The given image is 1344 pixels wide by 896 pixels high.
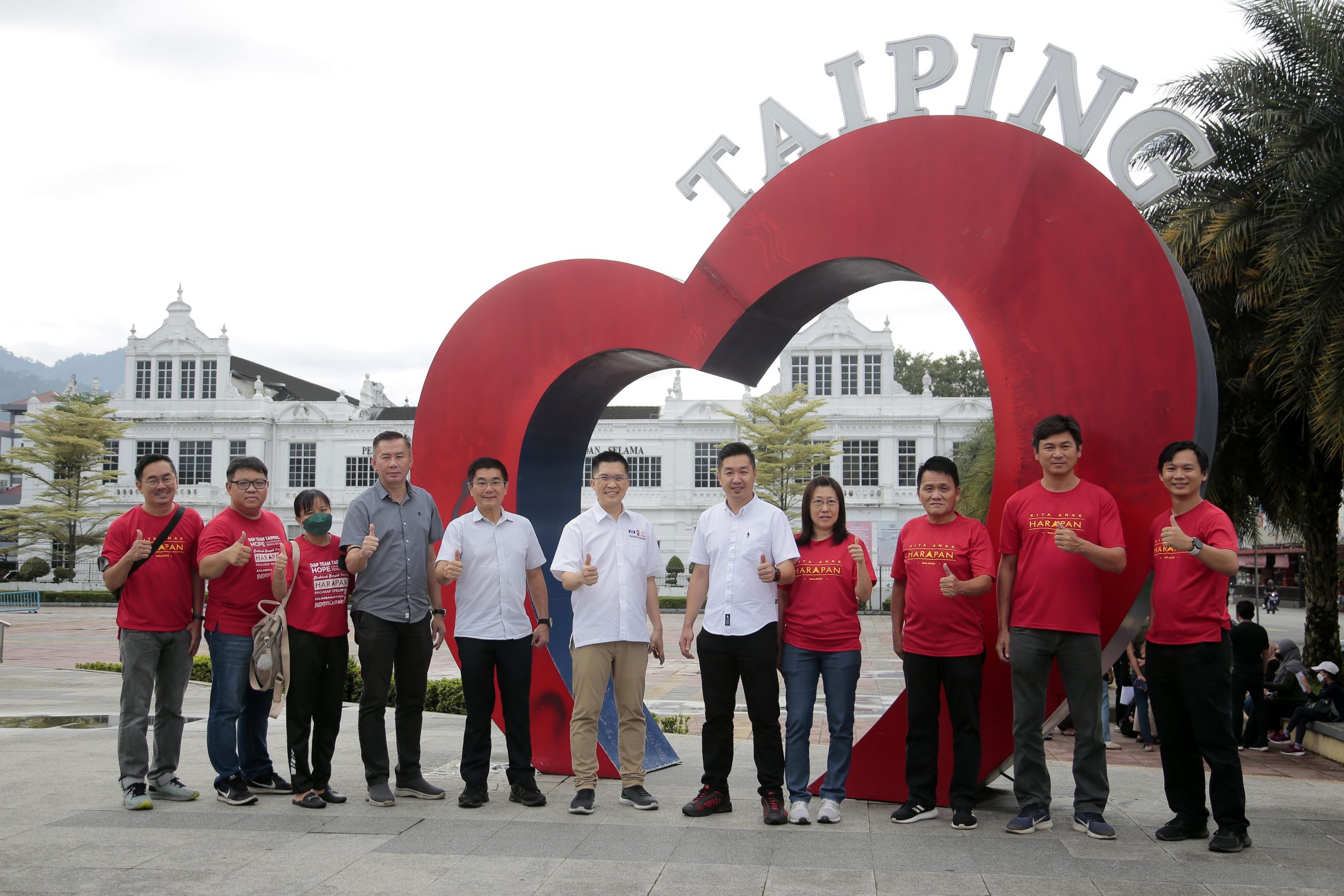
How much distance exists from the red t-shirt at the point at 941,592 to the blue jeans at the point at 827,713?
12.9 inches

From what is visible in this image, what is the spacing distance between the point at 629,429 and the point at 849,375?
8379mm

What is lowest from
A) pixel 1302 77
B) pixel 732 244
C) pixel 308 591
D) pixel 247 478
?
pixel 308 591

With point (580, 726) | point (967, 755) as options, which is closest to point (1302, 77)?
point (967, 755)

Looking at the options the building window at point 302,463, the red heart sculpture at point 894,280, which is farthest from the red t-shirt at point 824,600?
the building window at point 302,463

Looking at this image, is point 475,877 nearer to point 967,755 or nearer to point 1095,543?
point 967,755

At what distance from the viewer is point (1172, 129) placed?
4.33 meters

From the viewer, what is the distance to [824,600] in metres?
4.72

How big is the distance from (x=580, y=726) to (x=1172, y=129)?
367 centimetres

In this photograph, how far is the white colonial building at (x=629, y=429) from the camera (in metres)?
37.8

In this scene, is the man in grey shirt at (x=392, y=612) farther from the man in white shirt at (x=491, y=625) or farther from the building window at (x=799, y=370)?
the building window at (x=799, y=370)

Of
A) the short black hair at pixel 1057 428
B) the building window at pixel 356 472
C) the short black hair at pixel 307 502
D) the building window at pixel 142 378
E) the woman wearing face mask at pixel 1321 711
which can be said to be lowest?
the woman wearing face mask at pixel 1321 711

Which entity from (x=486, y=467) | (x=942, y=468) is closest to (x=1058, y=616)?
(x=942, y=468)

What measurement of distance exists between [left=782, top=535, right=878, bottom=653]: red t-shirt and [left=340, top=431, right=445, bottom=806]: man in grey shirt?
5.79 feet

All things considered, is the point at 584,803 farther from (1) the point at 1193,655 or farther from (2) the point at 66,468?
(2) the point at 66,468
